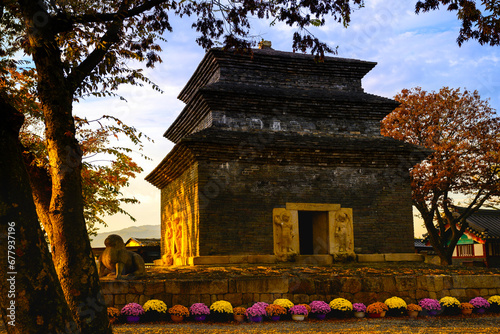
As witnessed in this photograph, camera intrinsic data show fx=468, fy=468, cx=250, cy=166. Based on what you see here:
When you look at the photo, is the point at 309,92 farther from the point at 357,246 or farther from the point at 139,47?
the point at 139,47

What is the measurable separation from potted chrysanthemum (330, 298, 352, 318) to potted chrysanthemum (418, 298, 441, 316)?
72.2 inches

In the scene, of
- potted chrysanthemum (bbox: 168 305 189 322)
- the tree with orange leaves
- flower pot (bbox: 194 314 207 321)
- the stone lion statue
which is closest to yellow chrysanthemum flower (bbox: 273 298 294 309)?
flower pot (bbox: 194 314 207 321)

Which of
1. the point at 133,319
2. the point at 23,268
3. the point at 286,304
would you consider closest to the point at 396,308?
the point at 286,304

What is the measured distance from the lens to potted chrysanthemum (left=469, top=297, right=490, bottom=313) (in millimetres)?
11344

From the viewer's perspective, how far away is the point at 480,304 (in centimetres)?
1134

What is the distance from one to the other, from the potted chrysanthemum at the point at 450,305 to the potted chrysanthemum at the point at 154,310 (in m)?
6.58

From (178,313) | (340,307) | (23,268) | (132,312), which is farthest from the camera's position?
(340,307)

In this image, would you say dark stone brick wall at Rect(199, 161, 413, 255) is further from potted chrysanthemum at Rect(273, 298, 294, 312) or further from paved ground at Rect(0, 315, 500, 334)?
paved ground at Rect(0, 315, 500, 334)

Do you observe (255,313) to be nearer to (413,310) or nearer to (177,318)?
(177,318)

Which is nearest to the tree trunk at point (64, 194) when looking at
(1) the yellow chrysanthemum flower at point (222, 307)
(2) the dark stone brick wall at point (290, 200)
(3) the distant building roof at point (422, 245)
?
(1) the yellow chrysanthemum flower at point (222, 307)

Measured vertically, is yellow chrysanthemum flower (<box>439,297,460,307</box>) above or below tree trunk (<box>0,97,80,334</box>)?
below

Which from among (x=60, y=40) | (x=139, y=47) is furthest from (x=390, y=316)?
(x=60, y=40)

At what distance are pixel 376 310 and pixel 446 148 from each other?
50.9 feet

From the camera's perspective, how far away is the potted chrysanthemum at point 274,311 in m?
10.1
